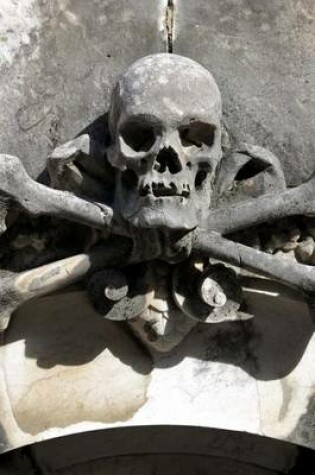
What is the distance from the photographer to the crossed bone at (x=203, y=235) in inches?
59.7

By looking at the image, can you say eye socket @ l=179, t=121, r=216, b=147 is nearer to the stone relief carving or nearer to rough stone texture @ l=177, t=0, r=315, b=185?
the stone relief carving

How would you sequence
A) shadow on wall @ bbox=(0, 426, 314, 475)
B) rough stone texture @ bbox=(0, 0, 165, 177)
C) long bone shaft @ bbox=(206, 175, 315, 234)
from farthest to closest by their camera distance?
1. shadow on wall @ bbox=(0, 426, 314, 475)
2. rough stone texture @ bbox=(0, 0, 165, 177)
3. long bone shaft @ bbox=(206, 175, 315, 234)

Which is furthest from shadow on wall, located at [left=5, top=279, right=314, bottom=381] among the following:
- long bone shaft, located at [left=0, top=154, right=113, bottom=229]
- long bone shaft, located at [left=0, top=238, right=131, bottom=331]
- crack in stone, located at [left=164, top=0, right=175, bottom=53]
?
crack in stone, located at [left=164, top=0, right=175, bottom=53]

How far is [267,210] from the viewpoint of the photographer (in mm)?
1532

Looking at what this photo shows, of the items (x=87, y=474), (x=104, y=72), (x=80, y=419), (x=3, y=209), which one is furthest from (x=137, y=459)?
(x=104, y=72)

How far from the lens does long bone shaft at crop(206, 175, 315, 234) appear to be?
1.53 m

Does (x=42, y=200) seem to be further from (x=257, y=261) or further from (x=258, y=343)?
(x=258, y=343)

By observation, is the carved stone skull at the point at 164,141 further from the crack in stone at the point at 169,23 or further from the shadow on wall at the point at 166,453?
the shadow on wall at the point at 166,453

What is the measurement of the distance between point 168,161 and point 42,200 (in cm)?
A: 23

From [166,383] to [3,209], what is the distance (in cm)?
50

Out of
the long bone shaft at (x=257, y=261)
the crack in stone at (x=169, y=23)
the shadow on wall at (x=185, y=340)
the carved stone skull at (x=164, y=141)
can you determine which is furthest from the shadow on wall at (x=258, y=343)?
the crack in stone at (x=169, y=23)

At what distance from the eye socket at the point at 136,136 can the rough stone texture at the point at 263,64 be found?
21cm

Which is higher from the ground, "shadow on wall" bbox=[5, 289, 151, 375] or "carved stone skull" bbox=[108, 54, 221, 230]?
"carved stone skull" bbox=[108, 54, 221, 230]

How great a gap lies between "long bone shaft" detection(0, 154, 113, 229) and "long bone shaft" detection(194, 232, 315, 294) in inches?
7.1
